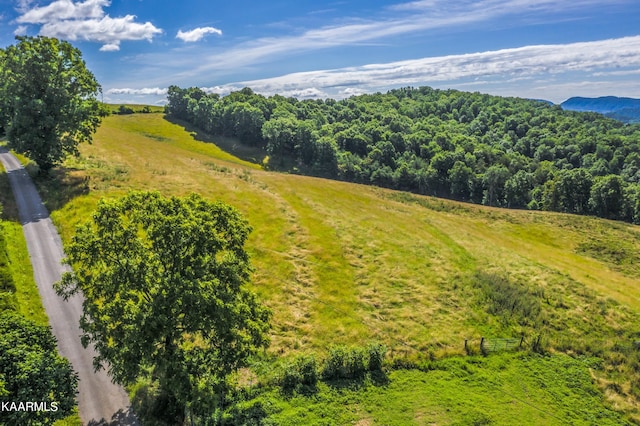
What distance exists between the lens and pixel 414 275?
49.2 metres

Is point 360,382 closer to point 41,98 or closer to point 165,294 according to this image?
point 165,294

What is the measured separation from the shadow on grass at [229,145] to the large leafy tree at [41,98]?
86.3 meters

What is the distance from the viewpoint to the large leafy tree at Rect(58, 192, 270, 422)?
20.9 metres

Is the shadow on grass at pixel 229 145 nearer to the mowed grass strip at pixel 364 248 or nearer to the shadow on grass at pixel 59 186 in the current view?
the mowed grass strip at pixel 364 248

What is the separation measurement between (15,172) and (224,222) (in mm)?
56913

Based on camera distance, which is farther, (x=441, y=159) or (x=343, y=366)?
(x=441, y=159)

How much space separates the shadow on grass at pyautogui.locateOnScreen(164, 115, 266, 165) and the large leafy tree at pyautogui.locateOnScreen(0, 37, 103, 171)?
86267 mm

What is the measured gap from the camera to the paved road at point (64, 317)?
2508cm

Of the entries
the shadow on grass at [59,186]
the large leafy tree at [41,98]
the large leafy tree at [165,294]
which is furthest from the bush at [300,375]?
the large leafy tree at [41,98]

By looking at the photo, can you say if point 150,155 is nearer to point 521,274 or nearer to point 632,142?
point 521,274

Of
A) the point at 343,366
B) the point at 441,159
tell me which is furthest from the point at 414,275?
the point at 441,159

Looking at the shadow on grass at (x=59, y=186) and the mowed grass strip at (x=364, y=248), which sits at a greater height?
the shadow on grass at (x=59, y=186)

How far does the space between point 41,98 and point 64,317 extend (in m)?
38.5

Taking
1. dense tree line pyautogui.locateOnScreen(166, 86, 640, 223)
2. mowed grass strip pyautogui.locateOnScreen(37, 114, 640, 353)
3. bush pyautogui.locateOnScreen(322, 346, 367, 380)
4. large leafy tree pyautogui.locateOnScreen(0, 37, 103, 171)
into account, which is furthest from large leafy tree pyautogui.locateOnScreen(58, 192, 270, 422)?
dense tree line pyautogui.locateOnScreen(166, 86, 640, 223)
